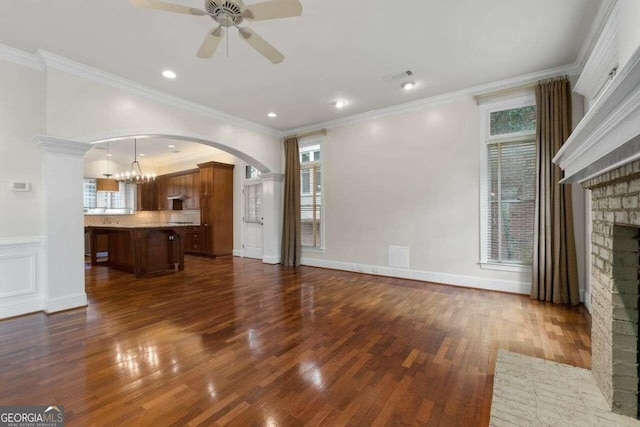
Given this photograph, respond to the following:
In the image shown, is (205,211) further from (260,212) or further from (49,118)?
(49,118)

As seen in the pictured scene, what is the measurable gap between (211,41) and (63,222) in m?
3.02

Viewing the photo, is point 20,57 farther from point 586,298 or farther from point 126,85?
point 586,298

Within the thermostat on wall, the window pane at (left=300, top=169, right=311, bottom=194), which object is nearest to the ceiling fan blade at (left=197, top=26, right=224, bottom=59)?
the thermostat on wall

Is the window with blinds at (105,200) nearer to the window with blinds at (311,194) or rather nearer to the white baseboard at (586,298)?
the window with blinds at (311,194)

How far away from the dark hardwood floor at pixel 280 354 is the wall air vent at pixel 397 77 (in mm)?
3165

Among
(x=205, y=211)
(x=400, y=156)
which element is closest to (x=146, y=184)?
(x=205, y=211)

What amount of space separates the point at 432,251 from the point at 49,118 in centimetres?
570

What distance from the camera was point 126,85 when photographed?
13.2 ft

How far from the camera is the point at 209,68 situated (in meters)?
3.71

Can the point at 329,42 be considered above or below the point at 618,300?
above

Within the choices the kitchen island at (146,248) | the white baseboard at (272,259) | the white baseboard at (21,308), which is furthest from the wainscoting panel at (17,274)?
the white baseboard at (272,259)

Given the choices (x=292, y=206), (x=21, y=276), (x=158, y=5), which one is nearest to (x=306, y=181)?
(x=292, y=206)

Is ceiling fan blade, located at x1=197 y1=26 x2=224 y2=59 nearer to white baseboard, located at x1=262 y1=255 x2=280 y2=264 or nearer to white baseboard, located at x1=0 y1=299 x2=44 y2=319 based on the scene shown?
white baseboard, located at x1=0 y1=299 x2=44 y2=319

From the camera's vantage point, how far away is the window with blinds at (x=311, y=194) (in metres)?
6.25
